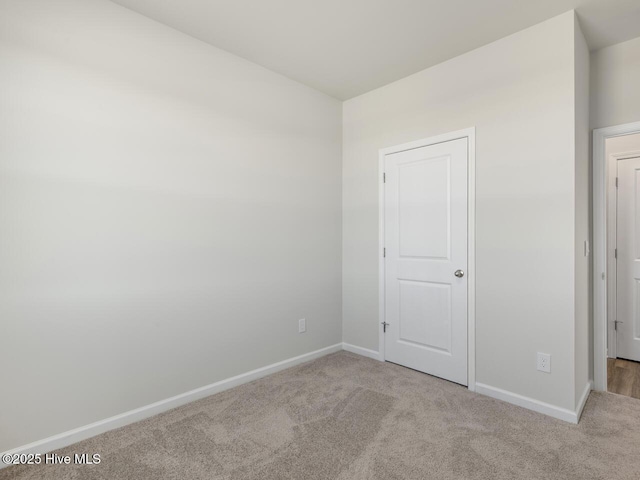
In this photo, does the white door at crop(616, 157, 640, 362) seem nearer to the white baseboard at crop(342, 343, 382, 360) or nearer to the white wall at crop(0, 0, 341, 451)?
the white baseboard at crop(342, 343, 382, 360)

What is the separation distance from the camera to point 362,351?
3414 millimetres

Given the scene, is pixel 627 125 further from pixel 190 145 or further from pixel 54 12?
pixel 54 12

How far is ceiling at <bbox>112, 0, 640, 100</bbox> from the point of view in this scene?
2119mm

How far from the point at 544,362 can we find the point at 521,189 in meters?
1.18

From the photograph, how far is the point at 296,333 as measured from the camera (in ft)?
10.3

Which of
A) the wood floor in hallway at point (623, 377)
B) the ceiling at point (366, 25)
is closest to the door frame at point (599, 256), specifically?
the wood floor in hallway at point (623, 377)

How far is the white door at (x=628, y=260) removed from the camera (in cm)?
325

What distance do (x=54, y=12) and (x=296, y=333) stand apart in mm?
2760

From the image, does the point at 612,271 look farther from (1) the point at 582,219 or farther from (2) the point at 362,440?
(2) the point at 362,440

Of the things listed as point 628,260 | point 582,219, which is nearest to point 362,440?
point 582,219

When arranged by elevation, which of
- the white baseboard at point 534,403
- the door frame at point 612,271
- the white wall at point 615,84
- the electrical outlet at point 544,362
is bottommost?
the white baseboard at point 534,403

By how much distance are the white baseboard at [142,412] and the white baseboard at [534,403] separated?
5.10 ft

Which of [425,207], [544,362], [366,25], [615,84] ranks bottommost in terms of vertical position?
[544,362]

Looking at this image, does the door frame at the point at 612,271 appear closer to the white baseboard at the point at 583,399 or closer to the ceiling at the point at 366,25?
the white baseboard at the point at 583,399
